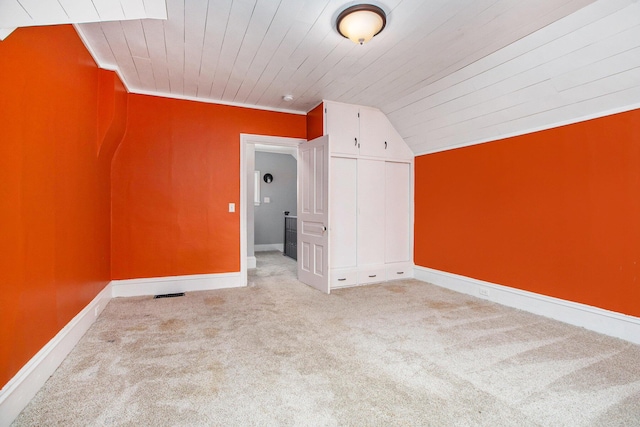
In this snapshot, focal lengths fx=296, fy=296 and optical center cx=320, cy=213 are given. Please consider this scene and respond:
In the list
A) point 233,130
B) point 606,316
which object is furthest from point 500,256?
point 233,130

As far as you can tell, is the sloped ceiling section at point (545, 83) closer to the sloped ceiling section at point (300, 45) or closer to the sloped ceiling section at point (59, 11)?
the sloped ceiling section at point (300, 45)

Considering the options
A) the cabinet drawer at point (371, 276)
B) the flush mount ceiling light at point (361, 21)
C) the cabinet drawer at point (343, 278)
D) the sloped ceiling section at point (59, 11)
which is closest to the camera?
the sloped ceiling section at point (59, 11)

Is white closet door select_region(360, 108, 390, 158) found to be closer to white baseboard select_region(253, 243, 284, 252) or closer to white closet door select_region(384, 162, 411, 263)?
white closet door select_region(384, 162, 411, 263)

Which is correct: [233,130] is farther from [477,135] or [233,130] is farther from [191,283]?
[477,135]

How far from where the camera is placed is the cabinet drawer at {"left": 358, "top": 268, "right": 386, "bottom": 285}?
426cm

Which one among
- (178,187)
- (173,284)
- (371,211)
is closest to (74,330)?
(173,284)

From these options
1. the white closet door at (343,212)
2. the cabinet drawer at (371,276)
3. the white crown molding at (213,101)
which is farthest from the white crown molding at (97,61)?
the cabinet drawer at (371,276)

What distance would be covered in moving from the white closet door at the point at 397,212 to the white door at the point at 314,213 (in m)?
1.15

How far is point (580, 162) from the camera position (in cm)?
279

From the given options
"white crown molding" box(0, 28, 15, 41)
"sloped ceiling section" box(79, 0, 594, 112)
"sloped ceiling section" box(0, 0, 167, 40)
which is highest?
"sloped ceiling section" box(79, 0, 594, 112)

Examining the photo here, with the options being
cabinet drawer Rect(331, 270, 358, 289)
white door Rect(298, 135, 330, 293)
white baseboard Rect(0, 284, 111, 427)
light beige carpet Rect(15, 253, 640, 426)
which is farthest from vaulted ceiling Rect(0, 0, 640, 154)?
cabinet drawer Rect(331, 270, 358, 289)

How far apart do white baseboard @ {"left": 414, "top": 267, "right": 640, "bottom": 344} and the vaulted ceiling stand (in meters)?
1.78

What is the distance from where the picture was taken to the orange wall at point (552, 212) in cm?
253

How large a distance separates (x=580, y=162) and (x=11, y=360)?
4.42 m
